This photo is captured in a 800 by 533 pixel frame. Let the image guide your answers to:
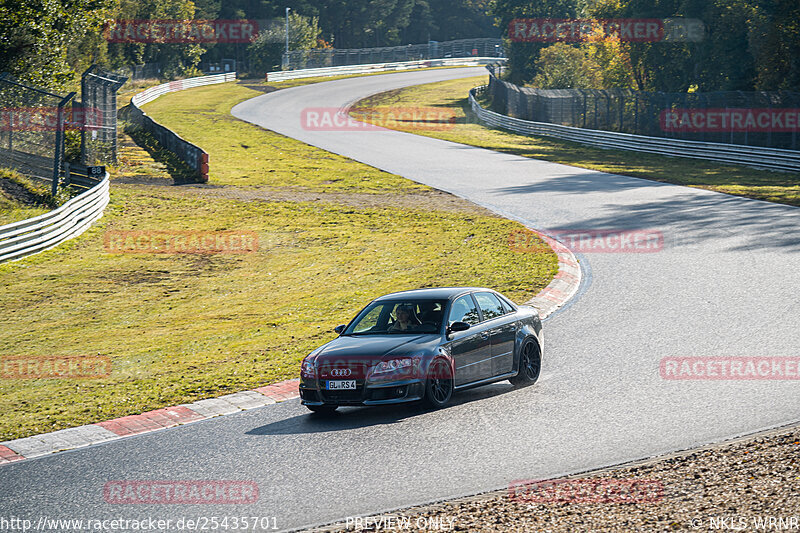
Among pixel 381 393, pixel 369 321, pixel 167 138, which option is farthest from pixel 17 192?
pixel 381 393

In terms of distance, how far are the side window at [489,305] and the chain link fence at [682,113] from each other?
2871 cm

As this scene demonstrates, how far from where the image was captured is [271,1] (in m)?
119

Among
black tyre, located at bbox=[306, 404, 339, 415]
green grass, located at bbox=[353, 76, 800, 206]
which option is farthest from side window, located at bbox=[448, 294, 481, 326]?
green grass, located at bbox=[353, 76, 800, 206]

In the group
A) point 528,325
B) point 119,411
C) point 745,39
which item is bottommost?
point 119,411

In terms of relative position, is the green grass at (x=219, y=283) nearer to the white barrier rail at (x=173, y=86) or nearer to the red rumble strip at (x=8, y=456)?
the red rumble strip at (x=8, y=456)

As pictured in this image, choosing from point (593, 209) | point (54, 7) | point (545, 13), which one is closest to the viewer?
point (593, 209)

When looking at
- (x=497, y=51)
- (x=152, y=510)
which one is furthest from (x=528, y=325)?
(x=497, y=51)

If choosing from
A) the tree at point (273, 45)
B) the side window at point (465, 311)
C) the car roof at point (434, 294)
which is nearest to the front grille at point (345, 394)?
the side window at point (465, 311)

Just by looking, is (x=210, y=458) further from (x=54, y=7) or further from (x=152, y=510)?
(x=54, y=7)

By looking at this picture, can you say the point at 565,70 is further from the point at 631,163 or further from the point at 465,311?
the point at 465,311

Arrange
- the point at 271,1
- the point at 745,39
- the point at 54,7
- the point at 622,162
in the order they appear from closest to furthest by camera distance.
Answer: the point at 54,7 < the point at 622,162 < the point at 745,39 < the point at 271,1

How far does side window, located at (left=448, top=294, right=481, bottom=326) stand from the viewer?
1179 centimetres

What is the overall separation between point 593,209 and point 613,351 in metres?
14.7

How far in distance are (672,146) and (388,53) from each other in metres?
75.4
